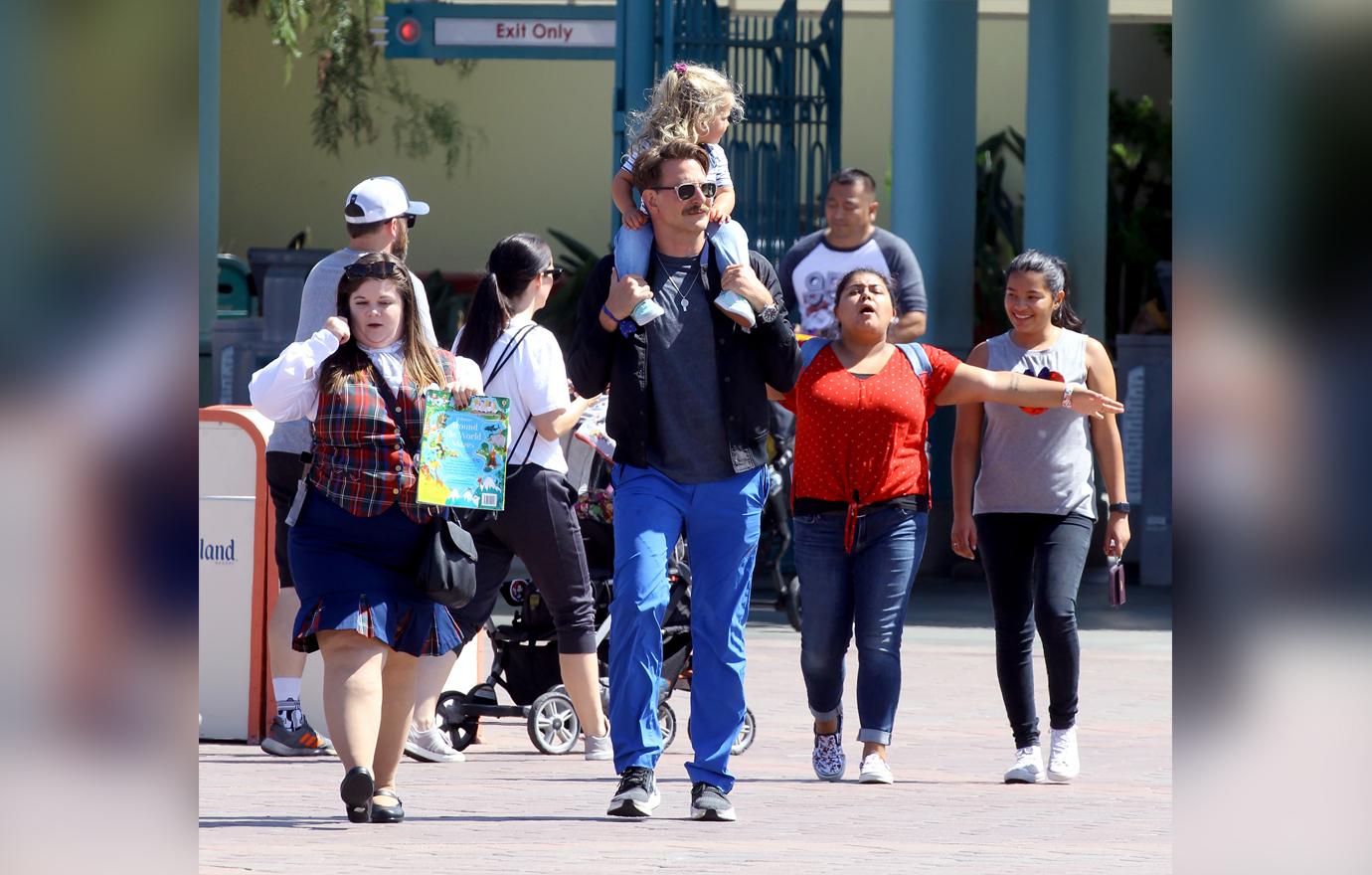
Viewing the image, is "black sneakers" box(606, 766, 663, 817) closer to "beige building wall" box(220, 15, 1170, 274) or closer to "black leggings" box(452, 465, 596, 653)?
"black leggings" box(452, 465, 596, 653)

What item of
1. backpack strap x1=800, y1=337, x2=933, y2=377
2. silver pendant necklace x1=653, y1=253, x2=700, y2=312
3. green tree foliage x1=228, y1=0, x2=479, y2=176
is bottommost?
backpack strap x1=800, y1=337, x2=933, y2=377

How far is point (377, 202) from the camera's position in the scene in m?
7.29

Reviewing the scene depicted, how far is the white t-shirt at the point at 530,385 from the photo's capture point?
7145 mm

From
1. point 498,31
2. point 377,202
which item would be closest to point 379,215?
point 377,202

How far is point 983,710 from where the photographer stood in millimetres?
9203

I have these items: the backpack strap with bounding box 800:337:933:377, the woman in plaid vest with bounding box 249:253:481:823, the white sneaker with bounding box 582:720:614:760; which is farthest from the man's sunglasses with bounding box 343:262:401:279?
the white sneaker with bounding box 582:720:614:760

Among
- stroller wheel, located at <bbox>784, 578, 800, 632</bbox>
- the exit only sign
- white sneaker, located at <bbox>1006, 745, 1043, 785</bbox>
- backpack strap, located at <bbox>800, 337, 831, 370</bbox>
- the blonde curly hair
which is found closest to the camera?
the blonde curly hair

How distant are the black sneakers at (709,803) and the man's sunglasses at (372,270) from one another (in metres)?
1.73

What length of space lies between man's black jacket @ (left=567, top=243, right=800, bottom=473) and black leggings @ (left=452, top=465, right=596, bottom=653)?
2.88 ft

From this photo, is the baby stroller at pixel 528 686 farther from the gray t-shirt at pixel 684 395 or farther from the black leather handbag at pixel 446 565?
the black leather handbag at pixel 446 565

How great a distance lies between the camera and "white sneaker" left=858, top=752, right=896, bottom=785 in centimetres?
718

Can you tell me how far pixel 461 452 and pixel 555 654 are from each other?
7.24 feet

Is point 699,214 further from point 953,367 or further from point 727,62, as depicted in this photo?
point 727,62

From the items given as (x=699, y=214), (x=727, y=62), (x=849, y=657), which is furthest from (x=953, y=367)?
(x=727, y=62)
